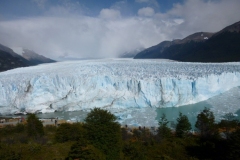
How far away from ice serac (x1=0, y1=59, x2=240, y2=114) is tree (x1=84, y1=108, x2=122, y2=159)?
11012 millimetres

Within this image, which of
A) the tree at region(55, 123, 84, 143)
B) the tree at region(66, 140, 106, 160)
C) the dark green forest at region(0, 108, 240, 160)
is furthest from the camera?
the tree at region(55, 123, 84, 143)

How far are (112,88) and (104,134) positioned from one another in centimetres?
1205

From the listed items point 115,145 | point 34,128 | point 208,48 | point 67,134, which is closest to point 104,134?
point 115,145

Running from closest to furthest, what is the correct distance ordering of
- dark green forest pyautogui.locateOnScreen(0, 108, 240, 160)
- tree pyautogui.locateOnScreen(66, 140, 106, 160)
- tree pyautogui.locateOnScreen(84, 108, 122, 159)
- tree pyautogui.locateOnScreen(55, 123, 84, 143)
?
tree pyautogui.locateOnScreen(66, 140, 106, 160) < dark green forest pyautogui.locateOnScreen(0, 108, 240, 160) < tree pyautogui.locateOnScreen(84, 108, 122, 159) < tree pyautogui.locateOnScreen(55, 123, 84, 143)

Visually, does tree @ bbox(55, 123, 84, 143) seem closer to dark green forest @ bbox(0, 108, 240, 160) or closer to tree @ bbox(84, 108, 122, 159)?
dark green forest @ bbox(0, 108, 240, 160)

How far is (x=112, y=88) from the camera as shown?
62.5 feet

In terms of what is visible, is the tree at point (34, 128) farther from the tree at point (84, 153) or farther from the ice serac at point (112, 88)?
the ice serac at point (112, 88)

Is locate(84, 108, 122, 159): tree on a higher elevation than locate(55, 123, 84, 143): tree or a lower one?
higher

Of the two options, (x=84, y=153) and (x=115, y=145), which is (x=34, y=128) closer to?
(x=115, y=145)

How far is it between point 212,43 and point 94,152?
52.9 meters

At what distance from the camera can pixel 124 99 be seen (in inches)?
722

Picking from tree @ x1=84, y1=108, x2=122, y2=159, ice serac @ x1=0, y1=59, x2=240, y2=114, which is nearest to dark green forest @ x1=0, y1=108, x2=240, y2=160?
tree @ x1=84, y1=108, x2=122, y2=159

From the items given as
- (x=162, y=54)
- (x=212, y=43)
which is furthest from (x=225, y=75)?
(x=162, y=54)

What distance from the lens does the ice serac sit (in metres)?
18.0
